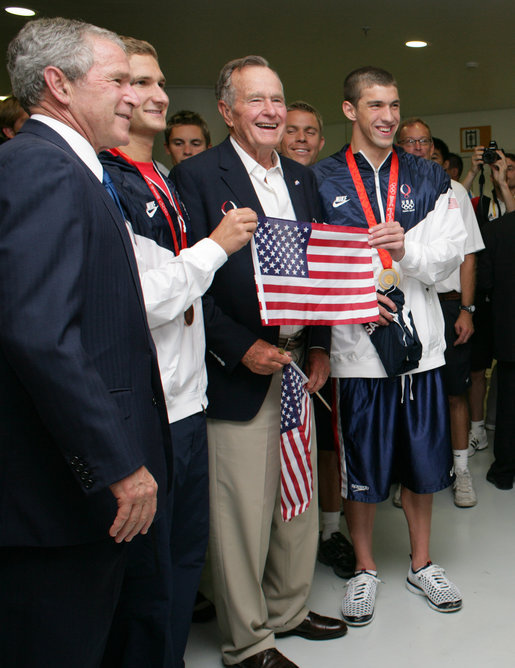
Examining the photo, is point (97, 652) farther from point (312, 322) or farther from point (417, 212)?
point (417, 212)

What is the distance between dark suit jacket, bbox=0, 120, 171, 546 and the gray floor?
1320 mm

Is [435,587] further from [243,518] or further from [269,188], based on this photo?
[269,188]

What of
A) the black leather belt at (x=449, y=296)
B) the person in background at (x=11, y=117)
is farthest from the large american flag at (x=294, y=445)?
the black leather belt at (x=449, y=296)

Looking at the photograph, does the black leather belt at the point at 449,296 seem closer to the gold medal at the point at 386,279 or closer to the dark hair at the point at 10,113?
the gold medal at the point at 386,279

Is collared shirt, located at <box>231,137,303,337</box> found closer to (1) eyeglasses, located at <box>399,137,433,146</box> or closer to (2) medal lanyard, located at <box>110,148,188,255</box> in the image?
(2) medal lanyard, located at <box>110,148,188,255</box>

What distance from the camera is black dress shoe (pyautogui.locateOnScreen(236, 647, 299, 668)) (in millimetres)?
2154

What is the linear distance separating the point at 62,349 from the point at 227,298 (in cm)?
106

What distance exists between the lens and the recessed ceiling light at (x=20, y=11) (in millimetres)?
5750

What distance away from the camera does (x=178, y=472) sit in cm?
191

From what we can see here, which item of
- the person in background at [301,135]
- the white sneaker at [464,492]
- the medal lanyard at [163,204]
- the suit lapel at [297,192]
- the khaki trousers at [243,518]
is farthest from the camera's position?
the white sneaker at [464,492]

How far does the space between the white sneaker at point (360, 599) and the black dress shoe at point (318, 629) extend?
0.07 m

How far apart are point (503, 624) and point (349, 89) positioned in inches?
82.3

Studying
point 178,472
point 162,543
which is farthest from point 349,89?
point 162,543

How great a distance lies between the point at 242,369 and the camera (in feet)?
7.07
